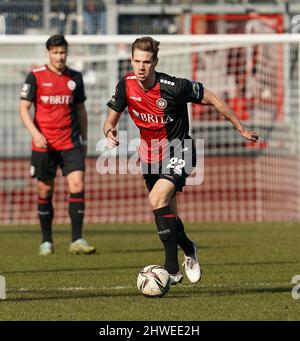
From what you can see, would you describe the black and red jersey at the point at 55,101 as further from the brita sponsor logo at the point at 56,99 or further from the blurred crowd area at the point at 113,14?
the blurred crowd area at the point at 113,14

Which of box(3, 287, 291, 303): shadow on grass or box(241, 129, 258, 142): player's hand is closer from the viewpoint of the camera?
box(3, 287, 291, 303): shadow on grass

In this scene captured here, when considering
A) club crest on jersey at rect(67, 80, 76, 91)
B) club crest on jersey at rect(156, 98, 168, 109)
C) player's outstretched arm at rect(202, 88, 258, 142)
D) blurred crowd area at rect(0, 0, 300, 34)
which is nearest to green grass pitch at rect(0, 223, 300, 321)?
player's outstretched arm at rect(202, 88, 258, 142)

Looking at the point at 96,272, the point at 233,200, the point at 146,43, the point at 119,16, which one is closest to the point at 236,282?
the point at 96,272

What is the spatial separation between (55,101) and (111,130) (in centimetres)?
386

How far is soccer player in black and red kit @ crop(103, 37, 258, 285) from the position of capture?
8391mm

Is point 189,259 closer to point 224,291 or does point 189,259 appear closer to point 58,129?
point 224,291

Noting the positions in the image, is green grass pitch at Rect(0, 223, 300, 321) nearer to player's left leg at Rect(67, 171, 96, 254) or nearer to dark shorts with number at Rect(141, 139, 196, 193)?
player's left leg at Rect(67, 171, 96, 254)

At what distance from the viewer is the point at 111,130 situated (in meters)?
8.46

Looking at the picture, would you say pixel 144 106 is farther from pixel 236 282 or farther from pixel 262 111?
pixel 262 111

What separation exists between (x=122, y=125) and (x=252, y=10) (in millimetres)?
4104

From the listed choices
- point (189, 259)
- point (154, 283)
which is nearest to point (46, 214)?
point (189, 259)

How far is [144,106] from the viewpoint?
8727mm

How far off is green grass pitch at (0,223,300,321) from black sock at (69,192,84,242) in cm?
29

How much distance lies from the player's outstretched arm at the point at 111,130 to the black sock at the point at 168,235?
26.1 inches
